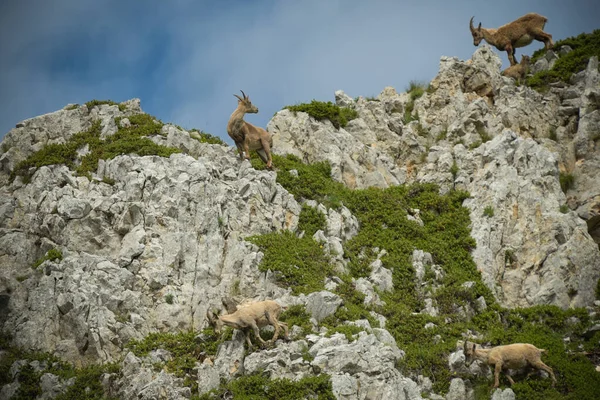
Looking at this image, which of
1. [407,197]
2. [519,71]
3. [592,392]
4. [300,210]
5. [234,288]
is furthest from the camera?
[519,71]

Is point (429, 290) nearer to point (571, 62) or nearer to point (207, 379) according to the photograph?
point (207, 379)

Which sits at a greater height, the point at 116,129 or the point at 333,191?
the point at 116,129

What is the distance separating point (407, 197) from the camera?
30281mm

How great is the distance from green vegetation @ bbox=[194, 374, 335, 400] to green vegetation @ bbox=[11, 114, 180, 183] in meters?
11.4

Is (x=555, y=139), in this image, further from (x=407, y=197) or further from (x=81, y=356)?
(x=81, y=356)

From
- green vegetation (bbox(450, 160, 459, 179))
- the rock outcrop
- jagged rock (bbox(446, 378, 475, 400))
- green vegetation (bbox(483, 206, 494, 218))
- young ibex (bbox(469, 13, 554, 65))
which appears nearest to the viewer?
jagged rock (bbox(446, 378, 475, 400))

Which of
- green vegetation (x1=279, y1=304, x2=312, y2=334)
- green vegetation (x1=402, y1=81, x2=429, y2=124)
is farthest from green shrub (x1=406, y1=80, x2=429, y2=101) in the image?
green vegetation (x1=279, y1=304, x2=312, y2=334)

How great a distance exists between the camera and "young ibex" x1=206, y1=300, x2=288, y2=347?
20.5 meters

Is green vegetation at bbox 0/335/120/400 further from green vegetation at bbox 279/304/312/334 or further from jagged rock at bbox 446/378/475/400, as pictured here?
jagged rock at bbox 446/378/475/400

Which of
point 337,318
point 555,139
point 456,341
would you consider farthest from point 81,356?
point 555,139

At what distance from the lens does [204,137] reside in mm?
30938

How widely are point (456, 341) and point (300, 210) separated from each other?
8620mm

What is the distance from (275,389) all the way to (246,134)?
534 inches

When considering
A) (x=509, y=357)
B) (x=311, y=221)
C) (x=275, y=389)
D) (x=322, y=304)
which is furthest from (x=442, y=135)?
(x=275, y=389)
